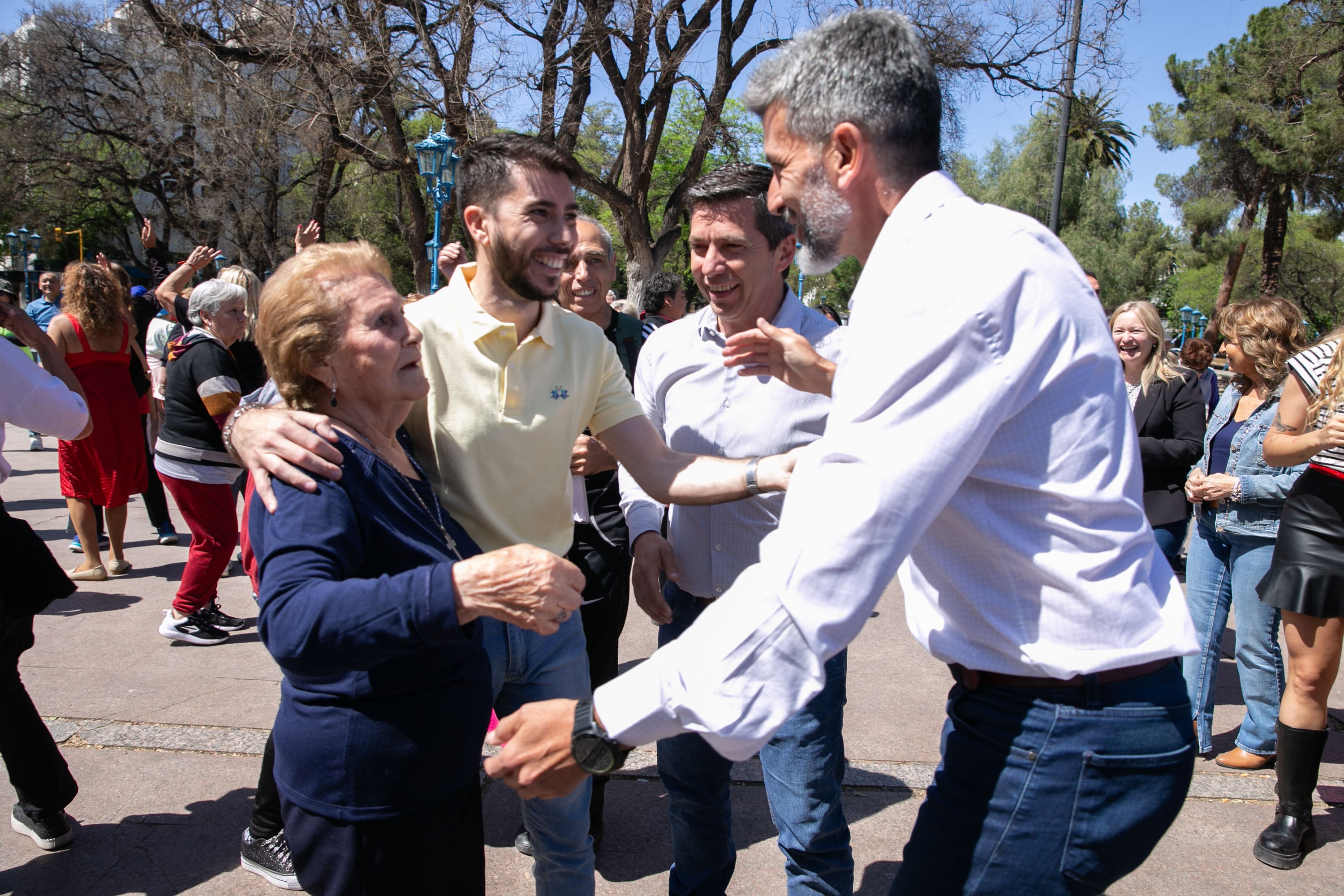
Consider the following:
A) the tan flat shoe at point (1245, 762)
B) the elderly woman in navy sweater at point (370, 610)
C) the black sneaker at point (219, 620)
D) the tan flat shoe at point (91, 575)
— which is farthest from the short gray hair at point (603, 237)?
the tan flat shoe at point (91, 575)

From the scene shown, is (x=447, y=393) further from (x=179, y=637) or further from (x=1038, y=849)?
(x=179, y=637)

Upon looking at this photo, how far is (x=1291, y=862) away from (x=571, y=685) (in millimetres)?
2741

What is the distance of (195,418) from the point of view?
5.34 metres

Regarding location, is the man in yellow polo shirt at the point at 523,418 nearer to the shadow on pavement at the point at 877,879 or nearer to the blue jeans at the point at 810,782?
the blue jeans at the point at 810,782

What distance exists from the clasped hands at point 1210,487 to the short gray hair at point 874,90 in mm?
3171

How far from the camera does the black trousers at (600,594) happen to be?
10.6 feet

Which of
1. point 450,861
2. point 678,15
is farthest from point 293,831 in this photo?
point 678,15

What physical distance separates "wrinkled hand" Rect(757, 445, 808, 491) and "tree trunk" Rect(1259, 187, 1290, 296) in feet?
97.5

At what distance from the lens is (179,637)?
5137 millimetres

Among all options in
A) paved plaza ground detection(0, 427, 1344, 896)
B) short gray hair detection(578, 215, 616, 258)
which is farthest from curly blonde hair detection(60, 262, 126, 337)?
short gray hair detection(578, 215, 616, 258)

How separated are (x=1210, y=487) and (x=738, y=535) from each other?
2.61 m

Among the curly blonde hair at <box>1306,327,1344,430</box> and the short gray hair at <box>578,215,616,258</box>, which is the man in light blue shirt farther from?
the curly blonde hair at <box>1306,327,1344,430</box>

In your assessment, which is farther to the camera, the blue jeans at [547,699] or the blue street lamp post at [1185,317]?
the blue street lamp post at [1185,317]

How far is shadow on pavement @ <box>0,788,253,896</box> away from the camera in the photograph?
294 cm
